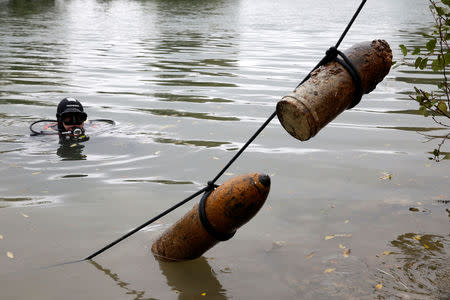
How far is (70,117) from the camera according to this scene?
28.7ft

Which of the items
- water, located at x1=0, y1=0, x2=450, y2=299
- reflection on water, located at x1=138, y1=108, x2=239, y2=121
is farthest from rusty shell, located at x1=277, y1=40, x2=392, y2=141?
reflection on water, located at x1=138, y1=108, x2=239, y2=121

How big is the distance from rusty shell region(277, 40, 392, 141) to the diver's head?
5.77m

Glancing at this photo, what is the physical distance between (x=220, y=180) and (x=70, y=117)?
3.03 m

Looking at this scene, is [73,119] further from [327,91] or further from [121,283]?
[327,91]

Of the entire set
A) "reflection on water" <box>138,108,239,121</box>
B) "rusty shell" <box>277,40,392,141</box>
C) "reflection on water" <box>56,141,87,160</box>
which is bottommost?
"reflection on water" <box>138,108,239,121</box>

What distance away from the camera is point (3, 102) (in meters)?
11.5

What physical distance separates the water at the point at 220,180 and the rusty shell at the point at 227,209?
0.48 metres

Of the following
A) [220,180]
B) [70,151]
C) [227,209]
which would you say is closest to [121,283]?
[227,209]

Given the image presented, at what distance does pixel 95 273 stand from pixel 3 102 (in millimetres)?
8014

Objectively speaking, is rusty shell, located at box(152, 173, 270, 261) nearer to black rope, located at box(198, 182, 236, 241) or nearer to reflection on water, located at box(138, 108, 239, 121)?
black rope, located at box(198, 182, 236, 241)

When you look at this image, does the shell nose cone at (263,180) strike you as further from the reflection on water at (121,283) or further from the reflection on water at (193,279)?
the reflection on water at (121,283)

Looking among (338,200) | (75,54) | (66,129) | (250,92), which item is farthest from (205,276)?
(75,54)

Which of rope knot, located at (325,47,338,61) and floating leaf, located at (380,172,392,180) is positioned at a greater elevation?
rope knot, located at (325,47,338,61)

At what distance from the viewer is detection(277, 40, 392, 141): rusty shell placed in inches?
A: 129
